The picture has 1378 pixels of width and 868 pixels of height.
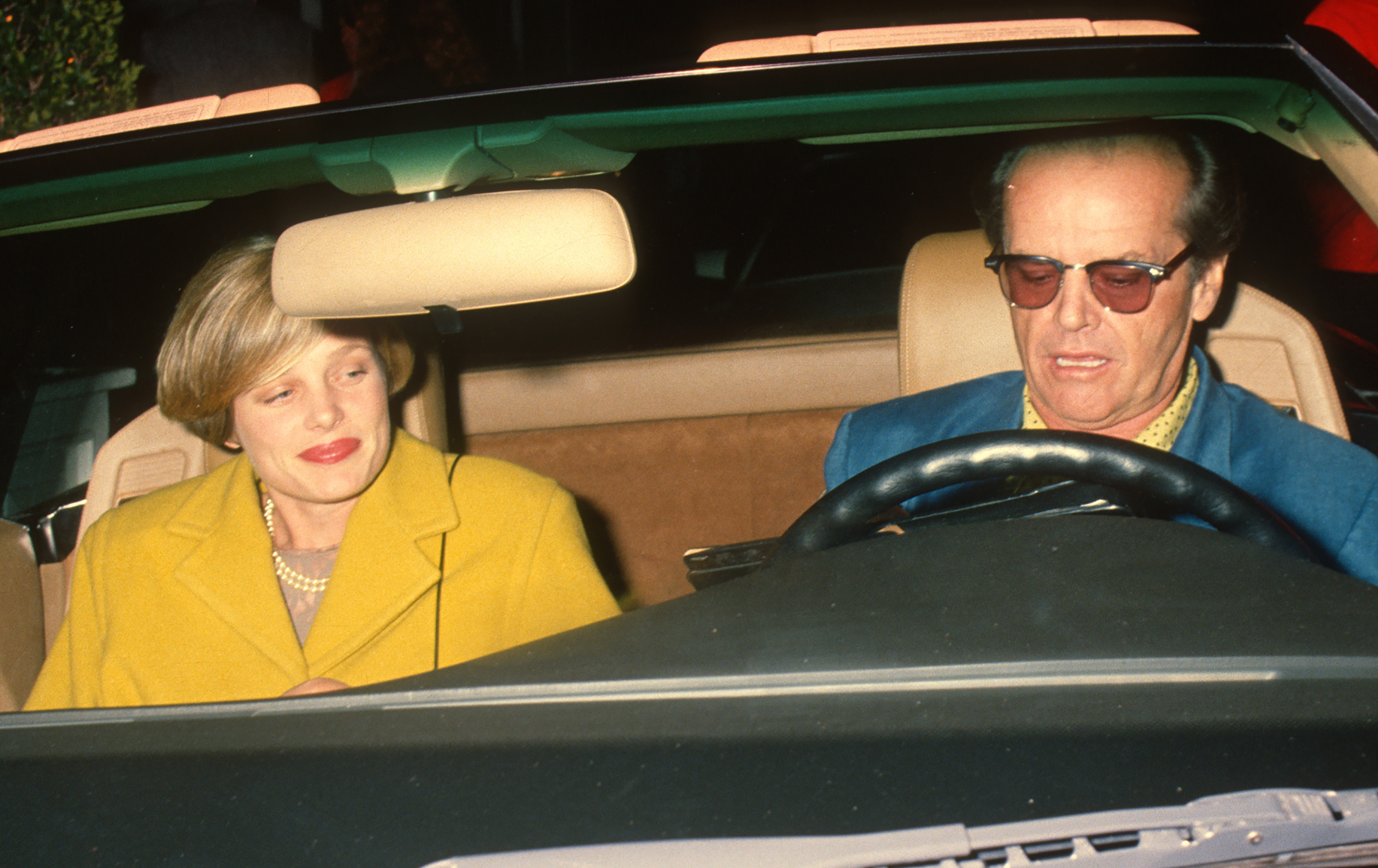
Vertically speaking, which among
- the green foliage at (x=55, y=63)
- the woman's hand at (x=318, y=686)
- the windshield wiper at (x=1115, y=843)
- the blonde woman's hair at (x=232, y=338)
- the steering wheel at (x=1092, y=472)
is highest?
the green foliage at (x=55, y=63)

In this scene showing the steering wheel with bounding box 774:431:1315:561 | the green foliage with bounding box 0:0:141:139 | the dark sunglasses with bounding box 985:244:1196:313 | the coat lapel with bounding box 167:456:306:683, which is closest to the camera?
the steering wheel with bounding box 774:431:1315:561

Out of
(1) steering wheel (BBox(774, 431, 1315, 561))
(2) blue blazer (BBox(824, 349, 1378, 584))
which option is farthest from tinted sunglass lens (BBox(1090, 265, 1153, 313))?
(1) steering wheel (BBox(774, 431, 1315, 561))

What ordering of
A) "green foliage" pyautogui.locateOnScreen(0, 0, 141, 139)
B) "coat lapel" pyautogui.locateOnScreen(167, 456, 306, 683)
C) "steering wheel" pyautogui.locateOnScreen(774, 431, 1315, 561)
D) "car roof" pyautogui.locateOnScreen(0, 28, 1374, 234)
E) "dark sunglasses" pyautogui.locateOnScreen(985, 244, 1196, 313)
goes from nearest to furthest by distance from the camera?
"steering wheel" pyautogui.locateOnScreen(774, 431, 1315, 561), "car roof" pyautogui.locateOnScreen(0, 28, 1374, 234), "dark sunglasses" pyautogui.locateOnScreen(985, 244, 1196, 313), "coat lapel" pyautogui.locateOnScreen(167, 456, 306, 683), "green foliage" pyautogui.locateOnScreen(0, 0, 141, 139)

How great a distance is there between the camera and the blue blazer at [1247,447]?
174 centimetres

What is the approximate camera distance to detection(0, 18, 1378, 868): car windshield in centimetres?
97

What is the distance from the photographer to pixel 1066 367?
6.23 feet

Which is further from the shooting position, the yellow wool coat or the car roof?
the yellow wool coat

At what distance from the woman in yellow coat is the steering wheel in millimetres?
910

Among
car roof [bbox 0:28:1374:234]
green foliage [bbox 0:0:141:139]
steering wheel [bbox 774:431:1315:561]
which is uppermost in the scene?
green foliage [bbox 0:0:141:139]

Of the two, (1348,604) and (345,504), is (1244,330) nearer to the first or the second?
(1348,604)

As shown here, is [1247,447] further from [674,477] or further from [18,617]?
[18,617]

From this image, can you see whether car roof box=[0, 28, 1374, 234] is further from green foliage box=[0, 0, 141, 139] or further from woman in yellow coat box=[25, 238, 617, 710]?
green foliage box=[0, 0, 141, 139]

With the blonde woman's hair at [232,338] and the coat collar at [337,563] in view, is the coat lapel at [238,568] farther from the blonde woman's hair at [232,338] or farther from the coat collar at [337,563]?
the blonde woman's hair at [232,338]

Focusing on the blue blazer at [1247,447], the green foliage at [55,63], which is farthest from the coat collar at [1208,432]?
the green foliage at [55,63]
